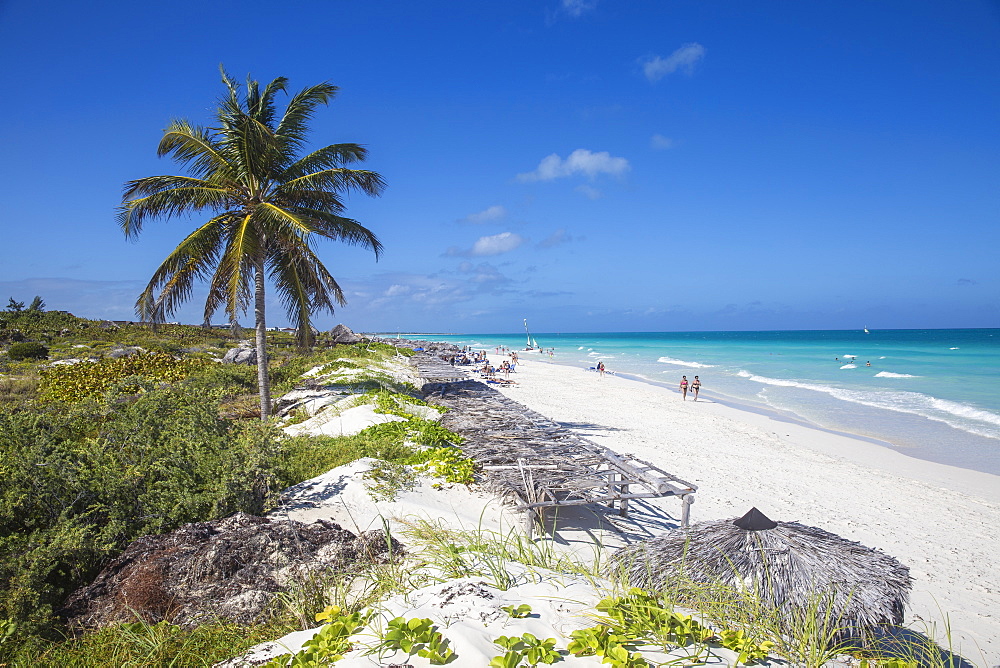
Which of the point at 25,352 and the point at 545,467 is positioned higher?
the point at 25,352

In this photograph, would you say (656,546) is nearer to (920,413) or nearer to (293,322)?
(293,322)

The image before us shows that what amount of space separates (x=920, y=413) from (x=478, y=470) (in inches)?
735

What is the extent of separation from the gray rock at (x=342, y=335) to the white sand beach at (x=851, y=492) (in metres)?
21.3

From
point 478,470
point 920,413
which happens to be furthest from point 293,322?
point 920,413

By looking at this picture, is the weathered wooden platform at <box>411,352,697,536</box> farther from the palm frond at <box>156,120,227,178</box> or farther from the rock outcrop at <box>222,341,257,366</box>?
the rock outcrop at <box>222,341,257,366</box>

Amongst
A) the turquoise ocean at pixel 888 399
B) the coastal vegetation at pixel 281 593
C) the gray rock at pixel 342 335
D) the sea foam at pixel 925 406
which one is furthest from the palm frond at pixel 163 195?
the gray rock at pixel 342 335

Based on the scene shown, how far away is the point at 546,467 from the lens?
6297mm

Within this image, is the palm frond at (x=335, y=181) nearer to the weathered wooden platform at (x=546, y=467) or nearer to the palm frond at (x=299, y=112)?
the palm frond at (x=299, y=112)

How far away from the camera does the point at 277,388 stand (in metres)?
14.9

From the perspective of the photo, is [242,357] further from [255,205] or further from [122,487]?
[122,487]

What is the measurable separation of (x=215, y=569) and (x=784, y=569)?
4296 millimetres

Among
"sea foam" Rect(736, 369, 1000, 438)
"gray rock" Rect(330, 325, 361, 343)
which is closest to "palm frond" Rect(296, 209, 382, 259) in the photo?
"sea foam" Rect(736, 369, 1000, 438)

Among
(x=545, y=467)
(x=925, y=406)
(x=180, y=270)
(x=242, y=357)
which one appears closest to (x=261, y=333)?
(x=180, y=270)

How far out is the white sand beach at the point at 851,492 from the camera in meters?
5.47
